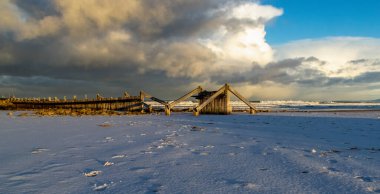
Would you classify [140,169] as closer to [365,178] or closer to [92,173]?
[92,173]

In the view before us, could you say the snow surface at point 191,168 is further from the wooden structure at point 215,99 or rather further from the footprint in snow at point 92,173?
the wooden structure at point 215,99

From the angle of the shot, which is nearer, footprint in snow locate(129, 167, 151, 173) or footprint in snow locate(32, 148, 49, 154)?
footprint in snow locate(129, 167, 151, 173)

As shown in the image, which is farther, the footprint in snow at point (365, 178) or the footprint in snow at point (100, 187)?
the footprint in snow at point (365, 178)

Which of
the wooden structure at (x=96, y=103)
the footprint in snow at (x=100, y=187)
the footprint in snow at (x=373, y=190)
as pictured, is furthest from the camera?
the wooden structure at (x=96, y=103)

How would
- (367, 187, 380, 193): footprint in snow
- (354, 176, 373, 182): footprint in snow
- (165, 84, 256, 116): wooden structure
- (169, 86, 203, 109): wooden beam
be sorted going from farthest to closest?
(169, 86, 203, 109): wooden beam < (165, 84, 256, 116): wooden structure < (354, 176, 373, 182): footprint in snow < (367, 187, 380, 193): footprint in snow

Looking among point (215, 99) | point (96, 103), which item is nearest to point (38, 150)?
point (215, 99)

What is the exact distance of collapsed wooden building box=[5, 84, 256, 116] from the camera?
988 inches

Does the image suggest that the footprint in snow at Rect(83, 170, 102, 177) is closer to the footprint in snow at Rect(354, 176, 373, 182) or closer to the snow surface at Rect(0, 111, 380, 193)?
the snow surface at Rect(0, 111, 380, 193)

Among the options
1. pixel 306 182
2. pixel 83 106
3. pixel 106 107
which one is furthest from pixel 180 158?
pixel 83 106

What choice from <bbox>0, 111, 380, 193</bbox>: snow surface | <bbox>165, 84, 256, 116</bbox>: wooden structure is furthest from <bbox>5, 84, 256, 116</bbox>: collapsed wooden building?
<bbox>0, 111, 380, 193</bbox>: snow surface

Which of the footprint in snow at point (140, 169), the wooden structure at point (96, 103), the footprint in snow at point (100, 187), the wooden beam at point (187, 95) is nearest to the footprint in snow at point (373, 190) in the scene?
the footprint in snow at point (140, 169)

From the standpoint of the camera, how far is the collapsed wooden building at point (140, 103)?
82.3ft

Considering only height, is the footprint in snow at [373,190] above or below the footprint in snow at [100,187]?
below

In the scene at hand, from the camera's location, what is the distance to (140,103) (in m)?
29.8
